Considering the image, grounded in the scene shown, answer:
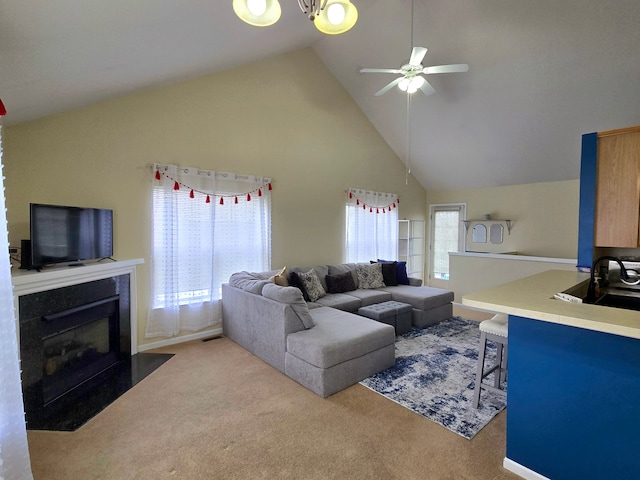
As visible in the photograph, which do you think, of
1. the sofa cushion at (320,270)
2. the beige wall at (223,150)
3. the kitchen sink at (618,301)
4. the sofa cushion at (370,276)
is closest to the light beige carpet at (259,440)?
the kitchen sink at (618,301)

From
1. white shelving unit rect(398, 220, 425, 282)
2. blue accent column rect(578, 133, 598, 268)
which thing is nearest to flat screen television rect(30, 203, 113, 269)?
blue accent column rect(578, 133, 598, 268)

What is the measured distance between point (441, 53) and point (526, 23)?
3.14 ft

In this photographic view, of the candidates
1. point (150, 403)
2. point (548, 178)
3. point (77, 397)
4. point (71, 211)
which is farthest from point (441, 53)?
point (77, 397)

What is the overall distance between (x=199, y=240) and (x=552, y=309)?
11.4 ft

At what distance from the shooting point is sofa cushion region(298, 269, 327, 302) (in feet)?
13.7

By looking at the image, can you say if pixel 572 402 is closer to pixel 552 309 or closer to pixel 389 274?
pixel 552 309

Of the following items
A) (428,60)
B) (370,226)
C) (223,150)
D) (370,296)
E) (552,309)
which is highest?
(428,60)

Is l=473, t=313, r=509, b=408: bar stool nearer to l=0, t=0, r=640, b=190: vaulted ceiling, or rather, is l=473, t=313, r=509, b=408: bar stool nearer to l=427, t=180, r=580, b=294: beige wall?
l=0, t=0, r=640, b=190: vaulted ceiling

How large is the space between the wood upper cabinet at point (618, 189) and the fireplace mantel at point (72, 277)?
4365 millimetres

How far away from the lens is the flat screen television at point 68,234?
8.04 ft

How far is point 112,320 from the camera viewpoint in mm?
3186

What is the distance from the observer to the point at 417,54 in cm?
289

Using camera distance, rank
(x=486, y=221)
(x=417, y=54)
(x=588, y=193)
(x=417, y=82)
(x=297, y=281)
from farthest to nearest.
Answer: (x=486, y=221)
(x=297, y=281)
(x=417, y=82)
(x=417, y=54)
(x=588, y=193)

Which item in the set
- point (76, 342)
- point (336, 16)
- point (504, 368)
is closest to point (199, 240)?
point (76, 342)
